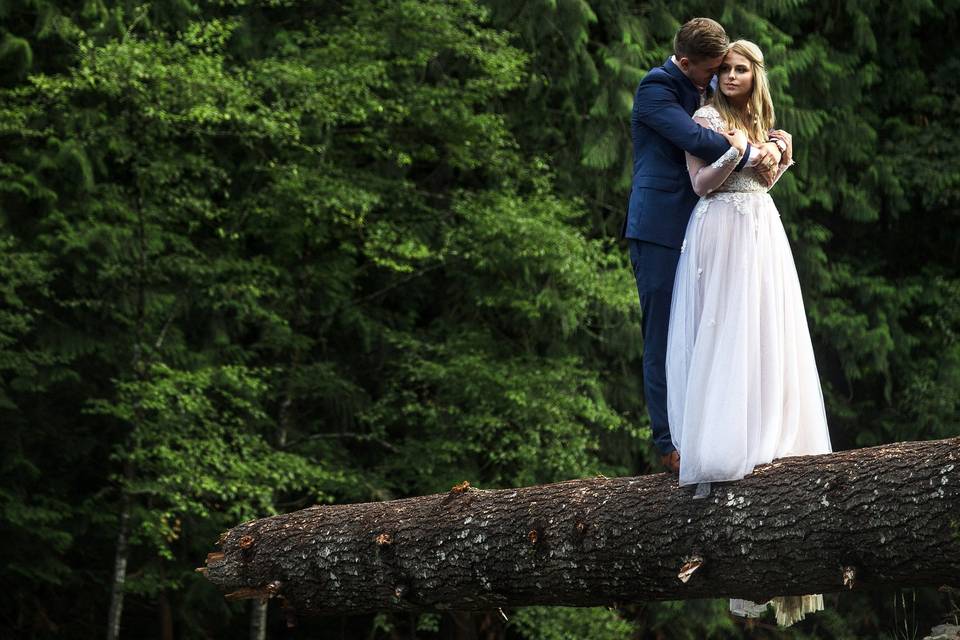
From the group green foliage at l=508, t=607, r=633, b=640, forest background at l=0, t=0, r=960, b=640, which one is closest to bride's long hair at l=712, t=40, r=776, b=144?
forest background at l=0, t=0, r=960, b=640

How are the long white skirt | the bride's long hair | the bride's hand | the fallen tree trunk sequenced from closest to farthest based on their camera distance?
the fallen tree trunk → the long white skirt → the bride's hand → the bride's long hair

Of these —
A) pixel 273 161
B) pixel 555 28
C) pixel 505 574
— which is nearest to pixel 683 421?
pixel 505 574

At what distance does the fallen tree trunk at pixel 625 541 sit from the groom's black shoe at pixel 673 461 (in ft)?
0.13

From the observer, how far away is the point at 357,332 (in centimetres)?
1602

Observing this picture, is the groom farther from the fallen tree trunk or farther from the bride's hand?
the fallen tree trunk

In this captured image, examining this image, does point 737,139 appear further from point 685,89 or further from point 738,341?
point 738,341

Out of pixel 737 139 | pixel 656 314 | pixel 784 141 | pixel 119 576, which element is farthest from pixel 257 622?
pixel 737 139

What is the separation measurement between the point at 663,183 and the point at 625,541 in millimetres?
1384

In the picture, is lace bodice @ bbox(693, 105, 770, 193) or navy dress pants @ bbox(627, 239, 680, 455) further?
navy dress pants @ bbox(627, 239, 680, 455)

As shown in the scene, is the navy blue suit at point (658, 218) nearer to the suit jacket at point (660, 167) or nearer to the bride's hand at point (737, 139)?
the suit jacket at point (660, 167)

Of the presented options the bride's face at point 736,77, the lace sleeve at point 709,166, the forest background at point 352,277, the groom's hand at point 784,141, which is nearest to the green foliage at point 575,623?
the forest background at point 352,277

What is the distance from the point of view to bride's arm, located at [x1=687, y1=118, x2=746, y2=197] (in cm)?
507

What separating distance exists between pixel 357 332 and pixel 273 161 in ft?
8.42

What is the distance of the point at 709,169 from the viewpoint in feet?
16.8
